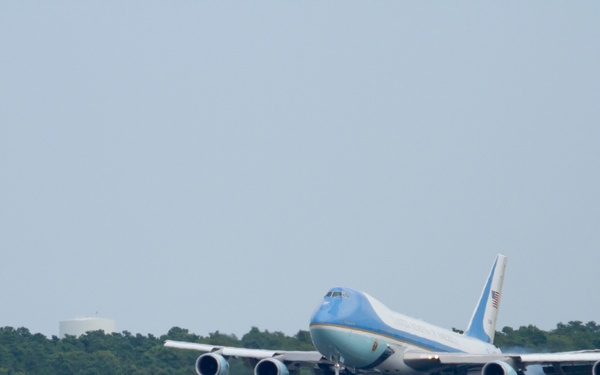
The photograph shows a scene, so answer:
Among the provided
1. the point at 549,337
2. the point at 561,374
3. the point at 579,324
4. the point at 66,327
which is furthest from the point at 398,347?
the point at 66,327

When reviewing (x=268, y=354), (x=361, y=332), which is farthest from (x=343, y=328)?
(x=268, y=354)

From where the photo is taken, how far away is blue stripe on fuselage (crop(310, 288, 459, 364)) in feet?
179

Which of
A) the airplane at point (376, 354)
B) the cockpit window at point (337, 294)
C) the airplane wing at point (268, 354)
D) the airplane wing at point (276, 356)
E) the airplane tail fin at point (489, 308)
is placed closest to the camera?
the airplane at point (376, 354)

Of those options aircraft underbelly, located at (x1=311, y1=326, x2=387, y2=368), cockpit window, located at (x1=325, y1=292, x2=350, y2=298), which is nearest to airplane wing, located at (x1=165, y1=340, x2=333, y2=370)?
Answer: aircraft underbelly, located at (x1=311, y1=326, x2=387, y2=368)

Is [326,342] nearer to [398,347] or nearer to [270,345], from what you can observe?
[398,347]

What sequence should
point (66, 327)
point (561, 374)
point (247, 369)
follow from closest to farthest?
point (561, 374) < point (247, 369) < point (66, 327)

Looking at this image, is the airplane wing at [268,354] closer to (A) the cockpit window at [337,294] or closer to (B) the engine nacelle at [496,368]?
(A) the cockpit window at [337,294]

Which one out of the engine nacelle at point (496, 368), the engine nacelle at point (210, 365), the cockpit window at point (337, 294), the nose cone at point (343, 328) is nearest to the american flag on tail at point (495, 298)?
the engine nacelle at point (496, 368)

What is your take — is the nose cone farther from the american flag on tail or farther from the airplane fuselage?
the american flag on tail

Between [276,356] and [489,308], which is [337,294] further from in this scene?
[489,308]

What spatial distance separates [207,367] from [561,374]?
1537 centimetres

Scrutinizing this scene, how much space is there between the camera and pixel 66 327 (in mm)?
124188

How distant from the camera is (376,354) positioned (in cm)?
5653

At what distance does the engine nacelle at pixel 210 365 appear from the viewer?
60656mm
